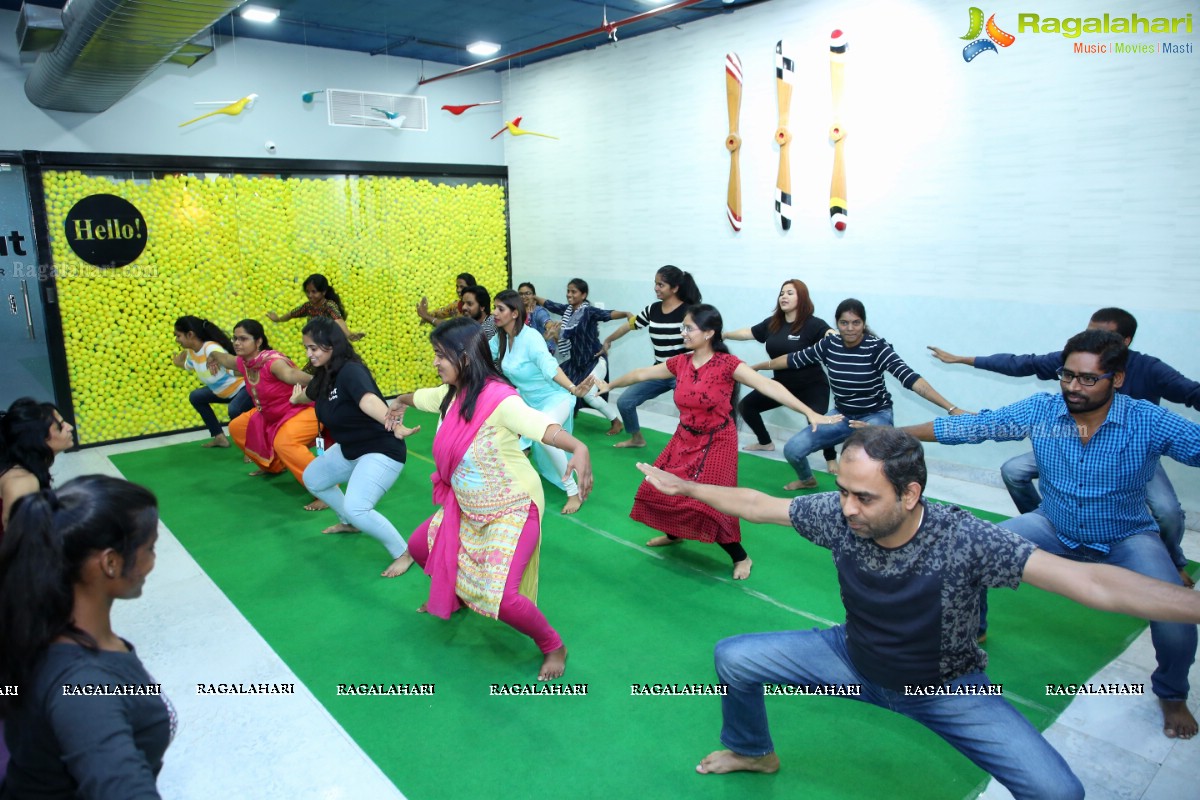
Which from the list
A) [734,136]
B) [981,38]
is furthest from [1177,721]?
[734,136]

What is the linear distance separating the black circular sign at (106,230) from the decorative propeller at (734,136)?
5341 mm

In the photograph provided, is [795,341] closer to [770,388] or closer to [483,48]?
[770,388]

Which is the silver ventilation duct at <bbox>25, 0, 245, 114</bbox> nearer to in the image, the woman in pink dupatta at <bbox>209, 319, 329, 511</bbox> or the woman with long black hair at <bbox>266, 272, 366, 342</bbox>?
the woman in pink dupatta at <bbox>209, 319, 329, 511</bbox>

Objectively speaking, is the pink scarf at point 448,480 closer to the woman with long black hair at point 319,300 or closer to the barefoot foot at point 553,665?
the barefoot foot at point 553,665

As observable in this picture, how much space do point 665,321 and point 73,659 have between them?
542 cm

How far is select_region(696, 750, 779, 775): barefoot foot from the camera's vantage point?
2.78 m

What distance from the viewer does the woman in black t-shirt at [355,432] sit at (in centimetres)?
436

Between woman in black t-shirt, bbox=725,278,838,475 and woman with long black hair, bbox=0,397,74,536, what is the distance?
461cm

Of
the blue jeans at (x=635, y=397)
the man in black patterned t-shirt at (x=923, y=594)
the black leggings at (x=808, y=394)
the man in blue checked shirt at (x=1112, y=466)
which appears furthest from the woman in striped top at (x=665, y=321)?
the man in black patterned t-shirt at (x=923, y=594)

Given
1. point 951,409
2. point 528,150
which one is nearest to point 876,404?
point 951,409

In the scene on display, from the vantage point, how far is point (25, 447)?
287 centimetres

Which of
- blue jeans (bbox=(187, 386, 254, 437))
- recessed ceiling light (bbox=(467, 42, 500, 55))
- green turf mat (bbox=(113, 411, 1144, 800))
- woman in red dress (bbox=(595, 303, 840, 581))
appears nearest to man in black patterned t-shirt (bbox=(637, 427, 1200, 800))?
green turf mat (bbox=(113, 411, 1144, 800))

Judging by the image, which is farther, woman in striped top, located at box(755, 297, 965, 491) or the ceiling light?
the ceiling light

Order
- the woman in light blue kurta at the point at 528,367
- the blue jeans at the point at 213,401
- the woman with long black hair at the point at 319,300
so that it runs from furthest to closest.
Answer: the woman with long black hair at the point at 319,300 → the blue jeans at the point at 213,401 → the woman in light blue kurta at the point at 528,367
